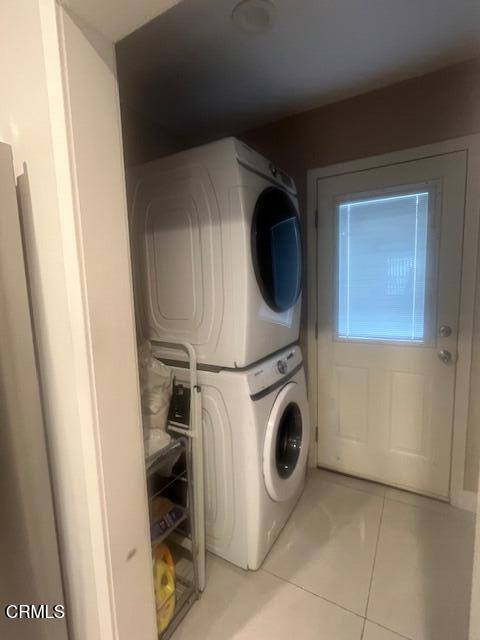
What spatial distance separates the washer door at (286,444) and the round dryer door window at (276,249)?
1.58 ft

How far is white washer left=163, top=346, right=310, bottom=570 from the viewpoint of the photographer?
1376 mm

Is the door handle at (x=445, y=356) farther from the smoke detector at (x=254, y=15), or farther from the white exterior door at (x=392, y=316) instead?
the smoke detector at (x=254, y=15)

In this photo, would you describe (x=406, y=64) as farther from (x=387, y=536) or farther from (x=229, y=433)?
(x=387, y=536)

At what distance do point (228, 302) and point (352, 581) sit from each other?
139cm

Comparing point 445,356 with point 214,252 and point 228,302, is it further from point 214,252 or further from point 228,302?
point 214,252

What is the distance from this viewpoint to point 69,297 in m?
0.79

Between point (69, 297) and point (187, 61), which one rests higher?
point (187, 61)

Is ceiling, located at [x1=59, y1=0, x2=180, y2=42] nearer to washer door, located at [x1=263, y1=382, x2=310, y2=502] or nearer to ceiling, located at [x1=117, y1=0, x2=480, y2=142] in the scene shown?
ceiling, located at [x1=117, y1=0, x2=480, y2=142]

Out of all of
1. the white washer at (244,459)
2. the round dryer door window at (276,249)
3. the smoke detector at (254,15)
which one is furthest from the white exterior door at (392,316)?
the smoke detector at (254,15)

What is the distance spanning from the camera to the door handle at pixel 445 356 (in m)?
1.79

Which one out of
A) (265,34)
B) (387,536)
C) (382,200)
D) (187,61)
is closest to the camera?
(265,34)

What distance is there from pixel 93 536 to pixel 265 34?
194 centimetres

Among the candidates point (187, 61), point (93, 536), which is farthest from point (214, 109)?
point (93, 536)

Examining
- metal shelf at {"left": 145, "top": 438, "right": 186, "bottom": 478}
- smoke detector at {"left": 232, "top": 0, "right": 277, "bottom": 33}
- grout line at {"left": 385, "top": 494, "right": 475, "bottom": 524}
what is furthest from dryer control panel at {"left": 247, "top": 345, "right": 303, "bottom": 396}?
smoke detector at {"left": 232, "top": 0, "right": 277, "bottom": 33}
